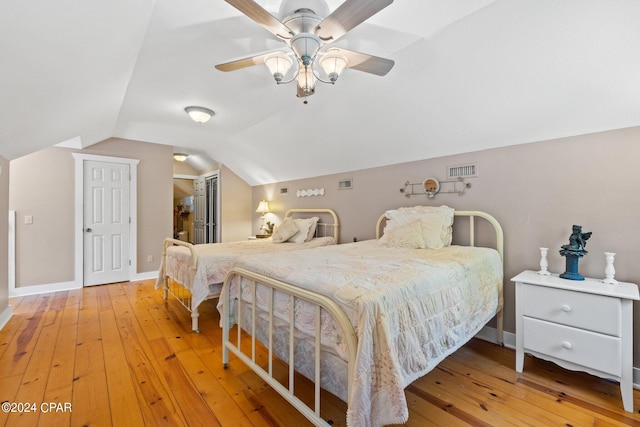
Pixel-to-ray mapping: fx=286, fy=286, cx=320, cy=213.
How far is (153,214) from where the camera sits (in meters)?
5.08

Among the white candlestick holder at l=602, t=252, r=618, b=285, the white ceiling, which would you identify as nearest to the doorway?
the white ceiling

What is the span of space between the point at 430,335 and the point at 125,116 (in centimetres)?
424

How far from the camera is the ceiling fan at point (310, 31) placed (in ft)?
4.47

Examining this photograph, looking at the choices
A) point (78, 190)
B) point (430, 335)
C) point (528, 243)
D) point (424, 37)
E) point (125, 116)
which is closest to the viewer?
point (430, 335)

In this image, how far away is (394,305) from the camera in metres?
1.37

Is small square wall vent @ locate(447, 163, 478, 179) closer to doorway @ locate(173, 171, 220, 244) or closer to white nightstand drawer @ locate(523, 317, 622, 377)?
white nightstand drawer @ locate(523, 317, 622, 377)

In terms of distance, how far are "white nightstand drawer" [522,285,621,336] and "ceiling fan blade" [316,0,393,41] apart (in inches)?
82.8

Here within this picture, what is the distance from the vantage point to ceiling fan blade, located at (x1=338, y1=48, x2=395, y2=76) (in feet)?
5.82

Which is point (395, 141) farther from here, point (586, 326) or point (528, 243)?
point (586, 326)

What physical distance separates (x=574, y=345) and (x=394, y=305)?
58.4 inches

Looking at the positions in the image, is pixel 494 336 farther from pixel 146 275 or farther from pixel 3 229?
pixel 146 275

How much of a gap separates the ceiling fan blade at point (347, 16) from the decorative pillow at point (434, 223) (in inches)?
74.8

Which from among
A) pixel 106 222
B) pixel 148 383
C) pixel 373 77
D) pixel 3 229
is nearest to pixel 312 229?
pixel 373 77

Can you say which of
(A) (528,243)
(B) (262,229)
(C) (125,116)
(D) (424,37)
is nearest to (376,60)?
(D) (424,37)
